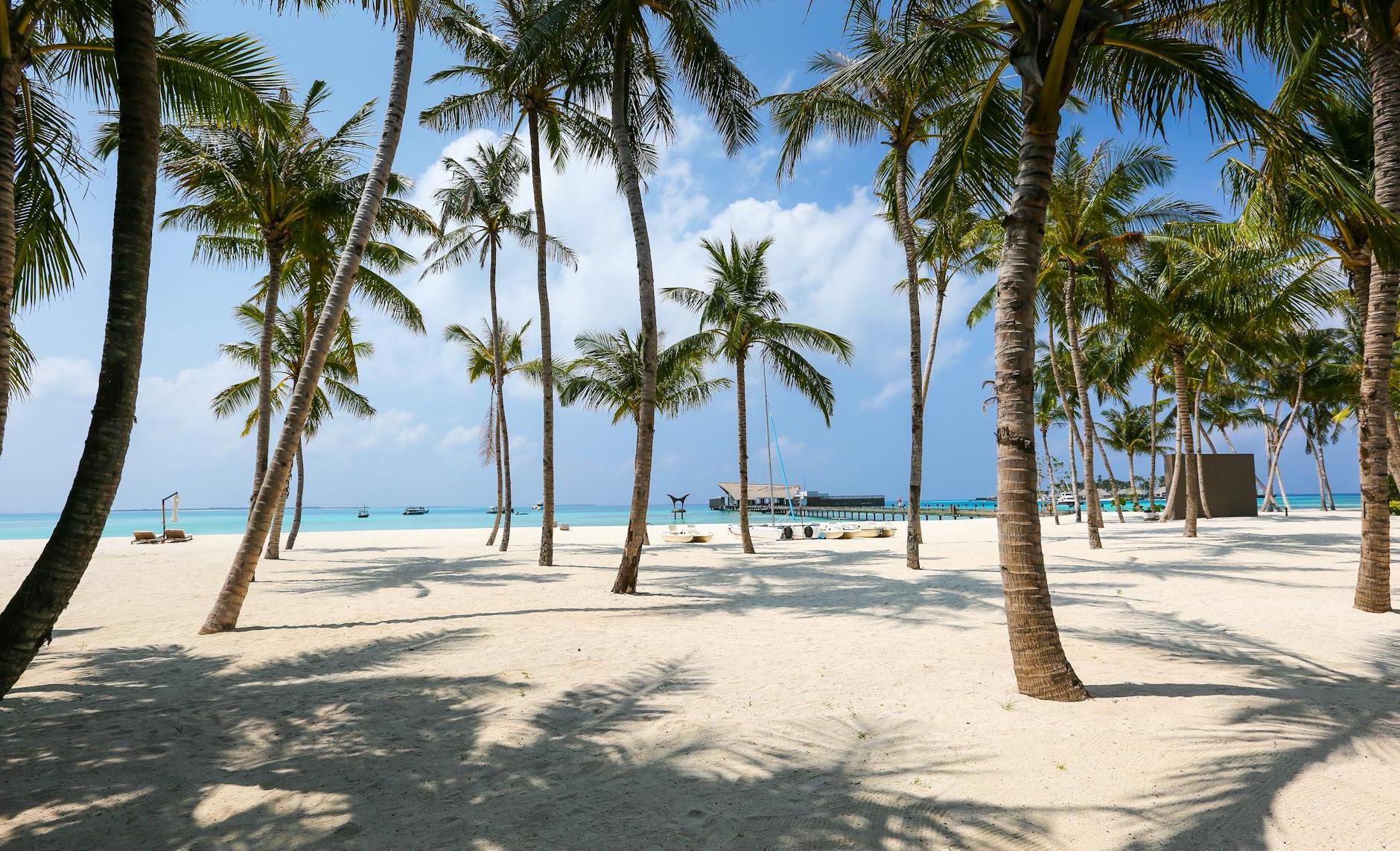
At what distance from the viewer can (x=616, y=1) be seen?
942 centimetres

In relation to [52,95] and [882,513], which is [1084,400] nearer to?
[52,95]

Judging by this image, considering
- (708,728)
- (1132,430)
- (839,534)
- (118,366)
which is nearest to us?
(118,366)

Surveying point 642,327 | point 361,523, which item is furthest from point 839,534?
point 361,523

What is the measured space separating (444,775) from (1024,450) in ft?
13.3

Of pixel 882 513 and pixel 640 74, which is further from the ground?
pixel 640 74

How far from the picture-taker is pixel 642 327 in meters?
10.2

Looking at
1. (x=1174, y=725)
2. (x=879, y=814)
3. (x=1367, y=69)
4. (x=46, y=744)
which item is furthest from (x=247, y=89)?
(x=1367, y=69)

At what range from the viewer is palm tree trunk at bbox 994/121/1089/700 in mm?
4590

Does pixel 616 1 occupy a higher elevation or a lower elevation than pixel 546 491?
higher

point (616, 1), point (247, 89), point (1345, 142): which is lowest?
point (247, 89)

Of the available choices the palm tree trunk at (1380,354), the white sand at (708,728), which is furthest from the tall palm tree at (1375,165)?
the white sand at (708,728)

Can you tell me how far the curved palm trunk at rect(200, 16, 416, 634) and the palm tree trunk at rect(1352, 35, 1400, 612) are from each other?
32.9 ft

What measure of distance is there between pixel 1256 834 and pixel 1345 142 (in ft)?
39.9

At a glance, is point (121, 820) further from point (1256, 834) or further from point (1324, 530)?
point (1324, 530)
